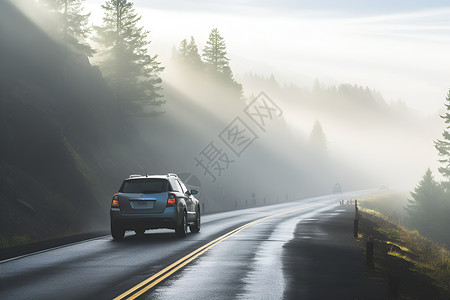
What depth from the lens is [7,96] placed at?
34.6 meters

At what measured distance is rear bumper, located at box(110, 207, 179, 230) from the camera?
18562mm

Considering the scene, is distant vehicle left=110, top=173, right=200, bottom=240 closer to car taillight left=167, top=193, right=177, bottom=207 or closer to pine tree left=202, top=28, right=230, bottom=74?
car taillight left=167, top=193, right=177, bottom=207

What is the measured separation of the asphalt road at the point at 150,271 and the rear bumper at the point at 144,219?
53 centimetres

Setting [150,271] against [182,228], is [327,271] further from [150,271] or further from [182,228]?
[182,228]

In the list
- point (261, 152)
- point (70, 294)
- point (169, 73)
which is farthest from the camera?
point (261, 152)

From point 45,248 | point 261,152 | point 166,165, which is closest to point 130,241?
point 45,248

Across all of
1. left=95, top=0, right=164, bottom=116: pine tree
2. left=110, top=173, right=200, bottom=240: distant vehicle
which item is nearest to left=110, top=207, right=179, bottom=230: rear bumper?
left=110, top=173, right=200, bottom=240: distant vehicle

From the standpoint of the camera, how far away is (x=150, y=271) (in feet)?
40.4

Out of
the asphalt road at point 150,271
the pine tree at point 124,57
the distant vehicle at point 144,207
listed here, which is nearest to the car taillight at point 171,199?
the distant vehicle at point 144,207

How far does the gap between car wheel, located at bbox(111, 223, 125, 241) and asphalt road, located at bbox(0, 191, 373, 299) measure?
274mm

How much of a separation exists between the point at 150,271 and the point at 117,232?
7.28 meters

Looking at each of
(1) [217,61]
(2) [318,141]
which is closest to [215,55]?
(1) [217,61]

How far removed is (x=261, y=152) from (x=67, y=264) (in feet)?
326

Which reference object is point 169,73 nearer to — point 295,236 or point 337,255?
point 295,236
